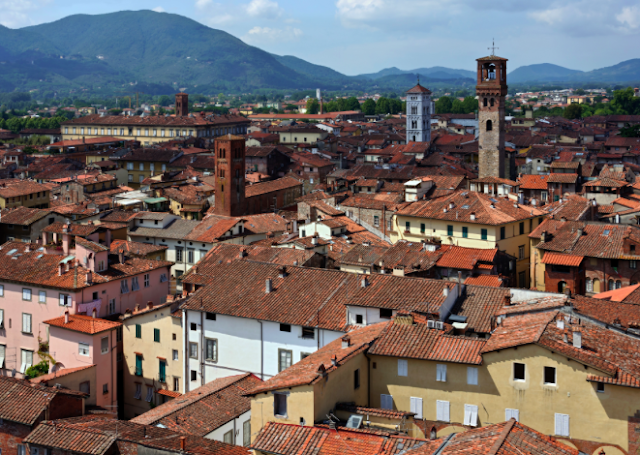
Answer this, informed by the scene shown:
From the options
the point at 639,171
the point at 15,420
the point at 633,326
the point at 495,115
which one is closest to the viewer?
the point at 15,420

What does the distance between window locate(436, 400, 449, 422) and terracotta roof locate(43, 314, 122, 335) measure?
17891mm

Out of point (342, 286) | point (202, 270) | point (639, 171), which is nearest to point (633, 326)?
point (342, 286)

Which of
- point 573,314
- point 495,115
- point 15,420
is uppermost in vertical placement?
point 495,115

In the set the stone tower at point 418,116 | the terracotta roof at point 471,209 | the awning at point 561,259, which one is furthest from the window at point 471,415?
the stone tower at point 418,116

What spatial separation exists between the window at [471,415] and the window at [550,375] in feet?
7.82

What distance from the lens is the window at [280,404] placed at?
75.4ft

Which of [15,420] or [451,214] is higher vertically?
[451,214]

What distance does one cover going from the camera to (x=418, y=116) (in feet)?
435

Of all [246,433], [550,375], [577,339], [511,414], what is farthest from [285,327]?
[577,339]

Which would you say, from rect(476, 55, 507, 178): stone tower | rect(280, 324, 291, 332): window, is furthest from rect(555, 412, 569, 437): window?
rect(476, 55, 507, 178): stone tower

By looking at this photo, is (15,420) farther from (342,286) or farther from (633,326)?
(633,326)

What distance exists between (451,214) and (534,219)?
5409mm

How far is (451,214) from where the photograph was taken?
5212cm

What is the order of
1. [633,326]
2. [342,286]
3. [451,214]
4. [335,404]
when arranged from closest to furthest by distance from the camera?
[335,404]
[633,326]
[342,286]
[451,214]
